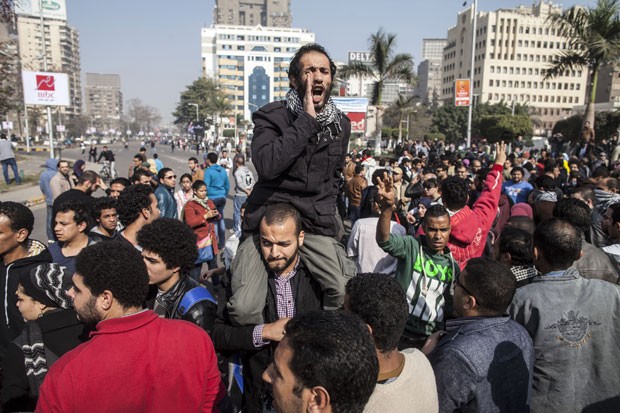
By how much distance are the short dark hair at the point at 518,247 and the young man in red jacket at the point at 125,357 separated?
2.47 metres

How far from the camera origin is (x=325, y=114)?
239 centimetres

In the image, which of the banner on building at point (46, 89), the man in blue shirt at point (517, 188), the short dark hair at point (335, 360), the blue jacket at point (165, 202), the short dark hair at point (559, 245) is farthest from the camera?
the banner on building at point (46, 89)

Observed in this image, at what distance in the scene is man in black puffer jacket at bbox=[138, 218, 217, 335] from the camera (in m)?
2.66

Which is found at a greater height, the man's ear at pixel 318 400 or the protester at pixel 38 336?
the man's ear at pixel 318 400

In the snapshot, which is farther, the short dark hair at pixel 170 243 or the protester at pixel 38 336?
the short dark hair at pixel 170 243

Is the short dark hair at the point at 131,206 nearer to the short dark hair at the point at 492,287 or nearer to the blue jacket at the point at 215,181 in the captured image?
the short dark hair at the point at 492,287

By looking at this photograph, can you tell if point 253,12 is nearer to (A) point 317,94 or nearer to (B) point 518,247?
(B) point 518,247

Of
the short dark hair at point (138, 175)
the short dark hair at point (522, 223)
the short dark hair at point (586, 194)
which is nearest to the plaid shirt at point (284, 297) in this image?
the short dark hair at point (522, 223)

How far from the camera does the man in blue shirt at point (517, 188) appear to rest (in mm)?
7414

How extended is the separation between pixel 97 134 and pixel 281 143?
12441 cm

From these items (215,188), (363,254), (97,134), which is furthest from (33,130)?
(363,254)

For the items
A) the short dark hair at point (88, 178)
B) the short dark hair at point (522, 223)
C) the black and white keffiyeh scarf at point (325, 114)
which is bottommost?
the short dark hair at point (522, 223)

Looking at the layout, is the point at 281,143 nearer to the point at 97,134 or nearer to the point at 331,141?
the point at 331,141

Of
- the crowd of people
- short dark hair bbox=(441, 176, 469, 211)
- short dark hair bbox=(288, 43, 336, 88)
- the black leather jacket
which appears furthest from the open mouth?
short dark hair bbox=(441, 176, 469, 211)
